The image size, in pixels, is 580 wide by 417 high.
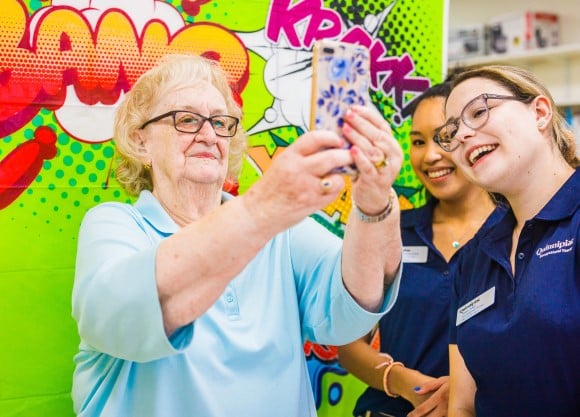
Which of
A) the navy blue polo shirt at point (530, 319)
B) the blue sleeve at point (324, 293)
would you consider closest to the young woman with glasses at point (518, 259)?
the navy blue polo shirt at point (530, 319)

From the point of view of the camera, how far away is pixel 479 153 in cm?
170

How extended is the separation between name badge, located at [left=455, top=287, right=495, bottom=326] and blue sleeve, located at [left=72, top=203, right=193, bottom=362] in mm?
852

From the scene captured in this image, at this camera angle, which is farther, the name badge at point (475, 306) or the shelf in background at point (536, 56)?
the shelf in background at point (536, 56)

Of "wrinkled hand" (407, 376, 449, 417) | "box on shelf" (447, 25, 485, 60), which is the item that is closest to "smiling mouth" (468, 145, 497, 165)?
"wrinkled hand" (407, 376, 449, 417)

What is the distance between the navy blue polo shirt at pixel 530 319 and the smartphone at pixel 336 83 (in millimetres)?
652

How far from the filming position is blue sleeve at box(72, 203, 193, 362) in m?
1.13

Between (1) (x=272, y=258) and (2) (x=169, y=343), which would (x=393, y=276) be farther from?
(2) (x=169, y=343)

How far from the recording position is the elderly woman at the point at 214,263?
1122 mm

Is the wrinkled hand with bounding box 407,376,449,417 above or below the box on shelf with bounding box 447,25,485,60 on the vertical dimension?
below

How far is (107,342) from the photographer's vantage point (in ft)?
3.91

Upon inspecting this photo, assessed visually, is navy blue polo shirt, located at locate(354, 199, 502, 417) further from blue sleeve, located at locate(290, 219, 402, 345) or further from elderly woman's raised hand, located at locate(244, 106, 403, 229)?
elderly woman's raised hand, located at locate(244, 106, 403, 229)

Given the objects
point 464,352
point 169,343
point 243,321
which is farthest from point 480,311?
point 169,343

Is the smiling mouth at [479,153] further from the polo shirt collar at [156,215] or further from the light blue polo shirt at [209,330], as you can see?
the polo shirt collar at [156,215]

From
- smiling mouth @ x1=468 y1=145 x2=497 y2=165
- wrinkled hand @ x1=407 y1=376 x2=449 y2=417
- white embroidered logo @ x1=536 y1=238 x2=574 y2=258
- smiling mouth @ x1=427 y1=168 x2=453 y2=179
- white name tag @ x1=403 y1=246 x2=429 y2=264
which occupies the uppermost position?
smiling mouth @ x1=468 y1=145 x2=497 y2=165
